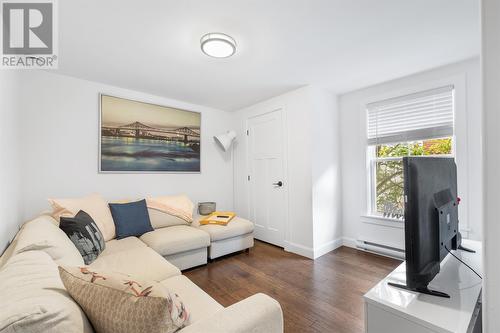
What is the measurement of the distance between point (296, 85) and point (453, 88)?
5.78 ft

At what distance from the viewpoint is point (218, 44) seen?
1852 mm

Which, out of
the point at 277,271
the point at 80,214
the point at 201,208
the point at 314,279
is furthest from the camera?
the point at 201,208

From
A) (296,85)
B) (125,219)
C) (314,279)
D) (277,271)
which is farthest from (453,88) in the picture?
(125,219)

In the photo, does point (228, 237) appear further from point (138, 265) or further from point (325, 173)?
point (325, 173)

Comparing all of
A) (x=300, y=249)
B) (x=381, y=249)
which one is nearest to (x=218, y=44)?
(x=300, y=249)

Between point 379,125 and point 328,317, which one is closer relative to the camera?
point 328,317

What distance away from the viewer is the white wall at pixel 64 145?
2.35m

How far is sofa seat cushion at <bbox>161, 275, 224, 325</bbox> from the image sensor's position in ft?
3.64

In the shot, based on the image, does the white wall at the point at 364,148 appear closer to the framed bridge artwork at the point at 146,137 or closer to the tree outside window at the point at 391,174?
the tree outside window at the point at 391,174

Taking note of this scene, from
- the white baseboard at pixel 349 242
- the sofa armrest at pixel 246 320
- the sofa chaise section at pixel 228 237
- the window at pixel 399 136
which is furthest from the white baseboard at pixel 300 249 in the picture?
the sofa armrest at pixel 246 320

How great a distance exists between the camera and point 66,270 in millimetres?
827

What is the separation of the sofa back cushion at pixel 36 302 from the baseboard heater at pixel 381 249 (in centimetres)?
322

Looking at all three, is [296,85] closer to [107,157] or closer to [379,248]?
[379,248]

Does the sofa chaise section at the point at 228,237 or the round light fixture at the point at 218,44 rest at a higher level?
the round light fixture at the point at 218,44
